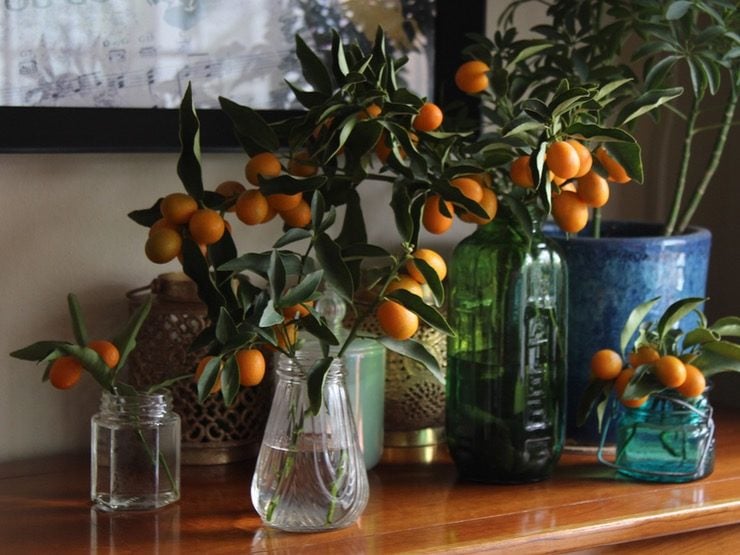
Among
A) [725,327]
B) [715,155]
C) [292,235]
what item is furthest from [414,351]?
[715,155]

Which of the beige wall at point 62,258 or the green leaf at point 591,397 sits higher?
the beige wall at point 62,258

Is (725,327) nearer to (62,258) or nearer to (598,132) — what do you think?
(598,132)

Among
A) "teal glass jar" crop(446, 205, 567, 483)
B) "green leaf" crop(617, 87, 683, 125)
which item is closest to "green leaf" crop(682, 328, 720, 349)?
"teal glass jar" crop(446, 205, 567, 483)

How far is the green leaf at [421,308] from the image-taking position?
95 centimetres

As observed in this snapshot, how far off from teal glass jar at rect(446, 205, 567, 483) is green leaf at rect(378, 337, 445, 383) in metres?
0.15

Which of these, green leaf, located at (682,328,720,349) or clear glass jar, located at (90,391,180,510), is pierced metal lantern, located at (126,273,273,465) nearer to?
clear glass jar, located at (90,391,180,510)

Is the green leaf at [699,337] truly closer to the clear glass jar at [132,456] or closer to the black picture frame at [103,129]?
the black picture frame at [103,129]

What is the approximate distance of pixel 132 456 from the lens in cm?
104

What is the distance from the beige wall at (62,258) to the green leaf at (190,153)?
0.83 feet

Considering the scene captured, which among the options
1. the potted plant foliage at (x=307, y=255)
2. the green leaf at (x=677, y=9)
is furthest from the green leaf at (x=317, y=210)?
the green leaf at (x=677, y=9)

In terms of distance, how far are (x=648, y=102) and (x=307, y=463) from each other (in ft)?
1.45

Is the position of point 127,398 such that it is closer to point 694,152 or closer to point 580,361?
point 580,361

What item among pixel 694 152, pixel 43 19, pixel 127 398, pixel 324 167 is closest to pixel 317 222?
pixel 324 167

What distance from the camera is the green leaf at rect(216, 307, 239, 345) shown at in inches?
36.6
